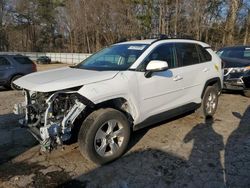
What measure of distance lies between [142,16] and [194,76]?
110 feet

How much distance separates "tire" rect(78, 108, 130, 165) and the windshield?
34.6 inches

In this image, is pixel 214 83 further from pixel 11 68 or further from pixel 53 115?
pixel 11 68

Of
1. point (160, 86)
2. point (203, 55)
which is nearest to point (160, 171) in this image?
point (160, 86)

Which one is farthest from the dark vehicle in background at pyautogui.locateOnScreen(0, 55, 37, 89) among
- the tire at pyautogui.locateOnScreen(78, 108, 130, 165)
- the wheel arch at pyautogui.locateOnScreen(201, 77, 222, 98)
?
the tire at pyautogui.locateOnScreen(78, 108, 130, 165)

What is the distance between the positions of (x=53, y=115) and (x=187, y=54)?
306 cm

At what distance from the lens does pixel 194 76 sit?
5.74m

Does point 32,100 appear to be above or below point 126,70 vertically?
below

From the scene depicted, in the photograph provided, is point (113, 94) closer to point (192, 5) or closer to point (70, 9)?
point (192, 5)

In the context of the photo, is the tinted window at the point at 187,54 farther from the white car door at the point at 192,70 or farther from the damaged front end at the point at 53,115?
the damaged front end at the point at 53,115

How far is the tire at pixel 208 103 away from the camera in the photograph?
6234 mm

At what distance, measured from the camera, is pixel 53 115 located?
396cm

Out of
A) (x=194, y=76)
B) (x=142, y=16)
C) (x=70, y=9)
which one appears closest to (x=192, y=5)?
(x=142, y=16)

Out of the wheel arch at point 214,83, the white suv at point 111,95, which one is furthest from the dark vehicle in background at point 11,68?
the wheel arch at point 214,83

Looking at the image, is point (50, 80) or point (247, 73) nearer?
point (50, 80)
